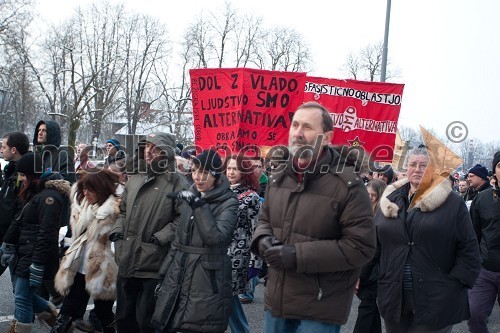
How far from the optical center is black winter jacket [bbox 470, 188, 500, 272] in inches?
212

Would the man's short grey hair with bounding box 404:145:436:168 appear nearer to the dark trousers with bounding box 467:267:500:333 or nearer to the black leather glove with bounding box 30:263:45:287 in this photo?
the dark trousers with bounding box 467:267:500:333

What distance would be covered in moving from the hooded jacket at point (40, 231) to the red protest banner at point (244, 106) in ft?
8.32

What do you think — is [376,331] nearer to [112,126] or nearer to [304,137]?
[304,137]

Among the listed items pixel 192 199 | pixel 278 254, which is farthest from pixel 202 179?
pixel 278 254

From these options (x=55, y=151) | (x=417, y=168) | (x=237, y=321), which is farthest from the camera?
(x=55, y=151)

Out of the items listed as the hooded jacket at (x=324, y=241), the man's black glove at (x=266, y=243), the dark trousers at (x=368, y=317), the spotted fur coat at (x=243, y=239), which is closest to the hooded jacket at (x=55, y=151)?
the spotted fur coat at (x=243, y=239)

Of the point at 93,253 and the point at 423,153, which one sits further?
the point at 93,253

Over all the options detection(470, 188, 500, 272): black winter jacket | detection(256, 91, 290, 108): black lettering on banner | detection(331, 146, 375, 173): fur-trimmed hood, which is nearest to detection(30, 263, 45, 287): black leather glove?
detection(331, 146, 375, 173): fur-trimmed hood

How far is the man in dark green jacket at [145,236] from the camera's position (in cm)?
447

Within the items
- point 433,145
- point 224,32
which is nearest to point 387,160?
point 433,145

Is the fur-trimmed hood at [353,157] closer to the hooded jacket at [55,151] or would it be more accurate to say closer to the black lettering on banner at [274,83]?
the black lettering on banner at [274,83]

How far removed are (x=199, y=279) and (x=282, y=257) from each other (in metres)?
1.35

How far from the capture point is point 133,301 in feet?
15.1

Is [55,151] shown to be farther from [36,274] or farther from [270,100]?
[270,100]
